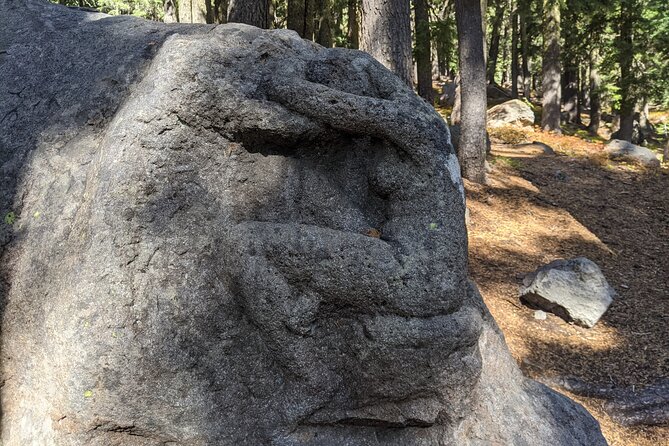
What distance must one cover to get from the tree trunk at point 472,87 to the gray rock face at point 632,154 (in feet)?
20.0

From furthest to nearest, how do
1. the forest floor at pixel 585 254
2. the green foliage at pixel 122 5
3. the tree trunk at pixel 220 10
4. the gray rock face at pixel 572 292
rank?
the green foliage at pixel 122 5 < the tree trunk at pixel 220 10 < the gray rock face at pixel 572 292 < the forest floor at pixel 585 254

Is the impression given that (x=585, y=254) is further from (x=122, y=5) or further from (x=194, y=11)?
(x=122, y=5)

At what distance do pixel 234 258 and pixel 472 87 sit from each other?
767 centimetres

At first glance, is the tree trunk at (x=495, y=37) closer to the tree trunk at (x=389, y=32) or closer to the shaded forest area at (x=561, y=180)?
the shaded forest area at (x=561, y=180)

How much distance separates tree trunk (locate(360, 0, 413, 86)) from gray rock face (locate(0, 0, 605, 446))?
326 cm

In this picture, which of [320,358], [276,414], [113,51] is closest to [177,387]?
[276,414]

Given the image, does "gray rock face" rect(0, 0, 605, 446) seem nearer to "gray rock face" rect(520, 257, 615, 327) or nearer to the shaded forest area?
the shaded forest area

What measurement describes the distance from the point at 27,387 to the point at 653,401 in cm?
522

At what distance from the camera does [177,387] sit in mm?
2641

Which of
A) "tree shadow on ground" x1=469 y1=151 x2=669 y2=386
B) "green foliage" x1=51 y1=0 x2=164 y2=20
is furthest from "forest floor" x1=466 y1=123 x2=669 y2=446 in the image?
"green foliage" x1=51 y1=0 x2=164 y2=20

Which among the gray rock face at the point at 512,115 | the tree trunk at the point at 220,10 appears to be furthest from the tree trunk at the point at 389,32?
the gray rock face at the point at 512,115

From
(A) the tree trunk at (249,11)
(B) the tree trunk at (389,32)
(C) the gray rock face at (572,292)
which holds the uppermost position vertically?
Result: (A) the tree trunk at (249,11)

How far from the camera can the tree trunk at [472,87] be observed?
900 cm

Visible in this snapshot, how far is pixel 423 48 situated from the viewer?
11.2 metres
